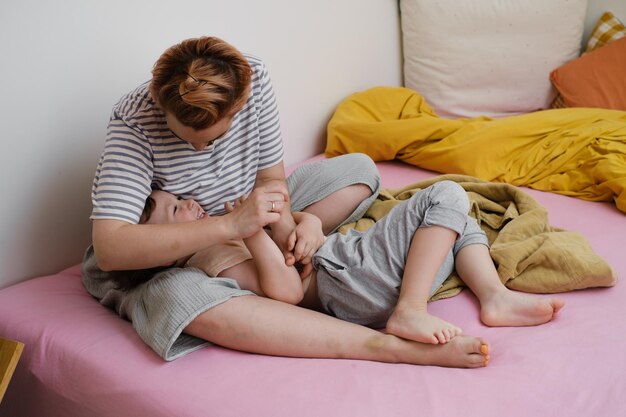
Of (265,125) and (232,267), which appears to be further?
(265,125)

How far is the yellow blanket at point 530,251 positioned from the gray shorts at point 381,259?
0.06m

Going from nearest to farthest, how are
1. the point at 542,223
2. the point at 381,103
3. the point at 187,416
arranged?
the point at 187,416, the point at 542,223, the point at 381,103

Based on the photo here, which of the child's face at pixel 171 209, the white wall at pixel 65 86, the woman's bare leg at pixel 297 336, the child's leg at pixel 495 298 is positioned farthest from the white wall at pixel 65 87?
the child's leg at pixel 495 298

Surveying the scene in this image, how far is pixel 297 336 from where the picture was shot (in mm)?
1069

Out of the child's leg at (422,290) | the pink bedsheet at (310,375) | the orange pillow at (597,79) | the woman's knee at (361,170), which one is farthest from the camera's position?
the orange pillow at (597,79)

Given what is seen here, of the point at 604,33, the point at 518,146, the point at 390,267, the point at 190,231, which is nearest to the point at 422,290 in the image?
the point at 390,267

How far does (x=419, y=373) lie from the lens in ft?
3.27

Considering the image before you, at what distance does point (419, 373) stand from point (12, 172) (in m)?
0.86

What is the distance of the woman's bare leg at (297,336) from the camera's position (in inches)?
41.2

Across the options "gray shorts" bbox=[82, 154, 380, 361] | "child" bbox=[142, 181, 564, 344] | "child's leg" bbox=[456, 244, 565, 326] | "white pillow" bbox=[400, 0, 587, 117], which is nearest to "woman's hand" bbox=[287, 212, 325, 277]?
"child" bbox=[142, 181, 564, 344]

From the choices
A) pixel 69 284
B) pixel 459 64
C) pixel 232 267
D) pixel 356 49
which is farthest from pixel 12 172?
pixel 459 64

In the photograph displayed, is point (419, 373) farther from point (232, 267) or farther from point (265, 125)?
point (265, 125)

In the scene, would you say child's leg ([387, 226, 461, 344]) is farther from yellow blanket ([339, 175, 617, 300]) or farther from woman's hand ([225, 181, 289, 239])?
woman's hand ([225, 181, 289, 239])

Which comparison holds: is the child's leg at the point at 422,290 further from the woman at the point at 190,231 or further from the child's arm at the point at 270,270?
the child's arm at the point at 270,270
